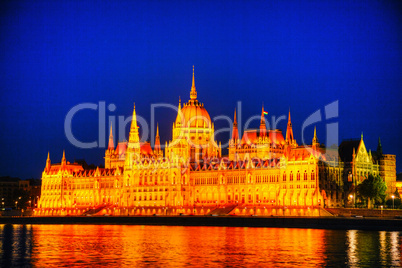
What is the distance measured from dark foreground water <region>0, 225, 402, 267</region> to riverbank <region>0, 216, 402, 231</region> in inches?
228

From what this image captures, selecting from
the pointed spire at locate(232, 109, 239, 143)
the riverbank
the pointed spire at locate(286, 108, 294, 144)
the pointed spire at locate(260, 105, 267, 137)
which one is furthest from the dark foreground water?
the pointed spire at locate(232, 109, 239, 143)

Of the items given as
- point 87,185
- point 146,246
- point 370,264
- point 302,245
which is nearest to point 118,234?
point 146,246

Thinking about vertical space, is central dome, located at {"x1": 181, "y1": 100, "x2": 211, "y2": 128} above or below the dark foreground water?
above

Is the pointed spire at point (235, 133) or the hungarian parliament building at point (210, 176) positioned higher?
the pointed spire at point (235, 133)

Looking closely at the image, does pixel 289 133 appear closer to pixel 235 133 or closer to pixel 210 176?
pixel 235 133

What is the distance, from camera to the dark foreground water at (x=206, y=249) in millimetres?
65562

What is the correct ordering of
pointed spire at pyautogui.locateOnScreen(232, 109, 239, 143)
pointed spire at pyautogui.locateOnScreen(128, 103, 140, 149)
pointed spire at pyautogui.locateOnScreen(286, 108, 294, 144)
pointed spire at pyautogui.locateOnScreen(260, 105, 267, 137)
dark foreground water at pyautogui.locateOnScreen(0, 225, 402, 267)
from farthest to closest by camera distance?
pointed spire at pyautogui.locateOnScreen(128, 103, 140, 149), pointed spire at pyautogui.locateOnScreen(232, 109, 239, 143), pointed spire at pyautogui.locateOnScreen(286, 108, 294, 144), pointed spire at pyautogui.locateOnScreen(260, 105, 267, 137), dark foreground water at pyautogui.locateOnScreen(0, 225, 402, 267)

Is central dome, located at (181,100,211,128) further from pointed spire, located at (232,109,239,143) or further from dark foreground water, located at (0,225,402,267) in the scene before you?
dark foreground water, located at (0,225,402,267)

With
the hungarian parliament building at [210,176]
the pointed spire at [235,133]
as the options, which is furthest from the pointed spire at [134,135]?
the pointed spire at [235,133]

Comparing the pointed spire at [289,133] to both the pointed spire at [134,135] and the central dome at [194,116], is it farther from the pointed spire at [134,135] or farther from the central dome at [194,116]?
the pointed spire at [134,135]

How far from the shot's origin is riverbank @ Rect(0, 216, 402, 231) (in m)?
105

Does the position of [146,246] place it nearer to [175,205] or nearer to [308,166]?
[308,166]

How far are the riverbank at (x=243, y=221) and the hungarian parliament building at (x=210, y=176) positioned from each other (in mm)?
15010

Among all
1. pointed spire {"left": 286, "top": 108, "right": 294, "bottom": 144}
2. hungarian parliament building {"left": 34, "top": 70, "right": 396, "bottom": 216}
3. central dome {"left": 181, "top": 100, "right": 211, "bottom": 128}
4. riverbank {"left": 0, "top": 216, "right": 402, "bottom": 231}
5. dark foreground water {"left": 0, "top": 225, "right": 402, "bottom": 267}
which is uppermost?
central dome {"left": 181, "top": 100, "right": 211, "bottom": 128}
